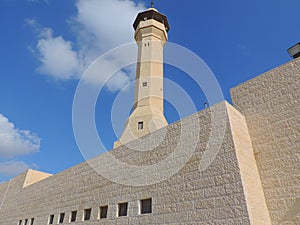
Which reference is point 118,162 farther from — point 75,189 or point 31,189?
point 31,189

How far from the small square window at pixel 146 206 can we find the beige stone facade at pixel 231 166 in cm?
8

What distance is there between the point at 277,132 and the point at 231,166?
1460 millimetres

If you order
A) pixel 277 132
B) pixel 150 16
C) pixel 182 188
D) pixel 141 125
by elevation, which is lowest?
pixel 182 188

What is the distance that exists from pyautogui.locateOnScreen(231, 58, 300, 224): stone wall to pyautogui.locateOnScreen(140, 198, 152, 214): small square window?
280 cm

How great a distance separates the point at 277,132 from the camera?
5160 millimetres

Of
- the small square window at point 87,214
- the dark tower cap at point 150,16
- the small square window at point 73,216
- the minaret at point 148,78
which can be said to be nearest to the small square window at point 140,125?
the minaret at point 148,78

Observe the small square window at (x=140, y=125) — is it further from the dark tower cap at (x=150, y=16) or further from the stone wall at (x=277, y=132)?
the dark tower cap at (x=150, y=16)

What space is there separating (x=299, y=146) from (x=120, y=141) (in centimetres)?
819

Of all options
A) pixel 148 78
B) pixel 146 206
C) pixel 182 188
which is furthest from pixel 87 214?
pixel 148 78

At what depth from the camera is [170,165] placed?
5.91 metres

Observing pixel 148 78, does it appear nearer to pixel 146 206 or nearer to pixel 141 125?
pixel 141 125

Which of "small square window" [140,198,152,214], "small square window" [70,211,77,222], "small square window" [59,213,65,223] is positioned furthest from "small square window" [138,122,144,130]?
"small square window" [140,198,152,214]

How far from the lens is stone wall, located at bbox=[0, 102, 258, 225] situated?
457 centimetres

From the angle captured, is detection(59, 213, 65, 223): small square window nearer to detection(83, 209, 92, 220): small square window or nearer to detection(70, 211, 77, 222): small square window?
detection(70, 211, 77, 222): small square window
